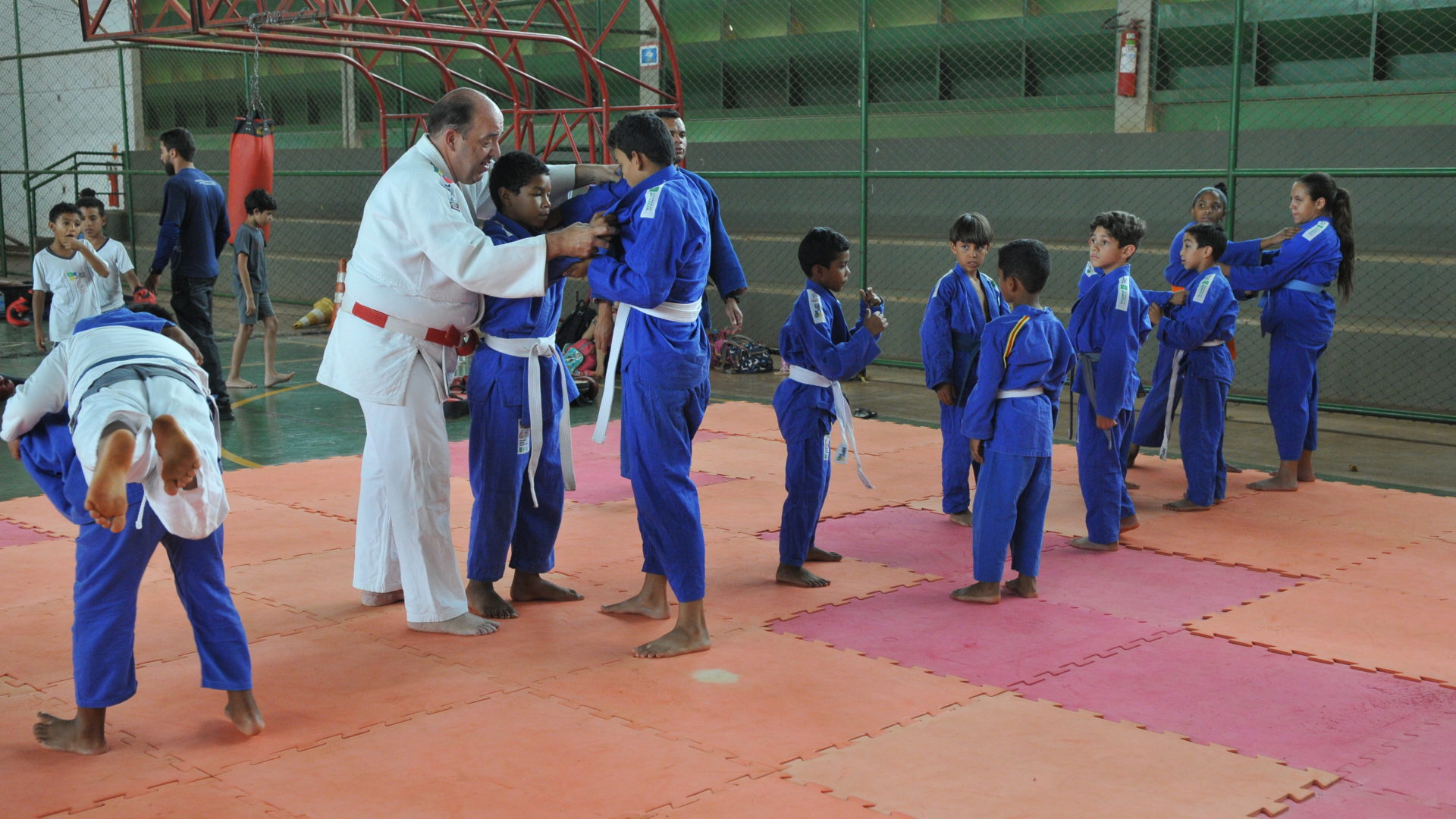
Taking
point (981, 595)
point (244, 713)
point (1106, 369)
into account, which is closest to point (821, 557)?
point (981, 595)

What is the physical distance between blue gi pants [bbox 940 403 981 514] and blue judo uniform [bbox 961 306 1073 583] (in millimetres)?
981

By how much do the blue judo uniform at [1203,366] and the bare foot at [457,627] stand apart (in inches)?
138

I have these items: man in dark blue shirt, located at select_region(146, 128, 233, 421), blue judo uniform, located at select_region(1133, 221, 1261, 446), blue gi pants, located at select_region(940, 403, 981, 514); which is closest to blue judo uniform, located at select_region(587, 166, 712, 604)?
blue gi pants, located at select_region(940, 403, 981, 514)

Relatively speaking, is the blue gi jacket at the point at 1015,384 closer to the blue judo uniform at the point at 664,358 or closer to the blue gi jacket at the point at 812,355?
the blue gi jacket at the point at 812,355

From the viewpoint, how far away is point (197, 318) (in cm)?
809

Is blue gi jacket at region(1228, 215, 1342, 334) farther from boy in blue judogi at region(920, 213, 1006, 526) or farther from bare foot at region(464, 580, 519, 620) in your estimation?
bare foot at region(464, 580, 519, 620)

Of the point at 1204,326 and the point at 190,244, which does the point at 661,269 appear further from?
the point at 190,244

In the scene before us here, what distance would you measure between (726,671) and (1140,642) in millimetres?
1376

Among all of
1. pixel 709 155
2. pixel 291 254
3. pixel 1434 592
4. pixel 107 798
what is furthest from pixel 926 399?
pixel 291 254

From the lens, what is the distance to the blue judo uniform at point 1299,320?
630 cm

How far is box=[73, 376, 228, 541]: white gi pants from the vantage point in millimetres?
2934

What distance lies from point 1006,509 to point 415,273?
7.15ft

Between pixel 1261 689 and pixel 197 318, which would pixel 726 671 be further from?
pixel 197 318

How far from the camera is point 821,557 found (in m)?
5.02
